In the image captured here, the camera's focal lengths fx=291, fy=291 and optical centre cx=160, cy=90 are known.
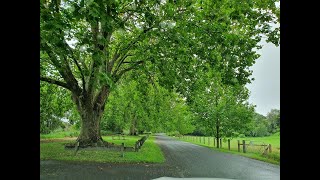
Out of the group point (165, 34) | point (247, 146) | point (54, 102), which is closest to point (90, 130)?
point (54, 102)

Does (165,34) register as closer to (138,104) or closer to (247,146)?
(247,146)

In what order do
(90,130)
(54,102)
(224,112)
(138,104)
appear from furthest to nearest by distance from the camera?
(138,104) < (224,112) < (54,102) < (90,130)

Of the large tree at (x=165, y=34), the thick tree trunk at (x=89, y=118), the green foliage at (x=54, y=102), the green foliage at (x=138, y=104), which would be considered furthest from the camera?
the green foliage at (x=138, y=104)

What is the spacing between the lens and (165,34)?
5730mm

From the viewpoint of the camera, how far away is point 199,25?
6.22 m

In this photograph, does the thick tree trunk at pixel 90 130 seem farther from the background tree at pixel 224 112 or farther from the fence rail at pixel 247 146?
Answer: the fence rail at pixel 247 146

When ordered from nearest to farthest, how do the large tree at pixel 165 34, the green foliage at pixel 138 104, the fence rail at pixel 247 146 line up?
1. the large tree at pixel 165 34
2. the fence rail at pixel 247 146
3. the green foliage at pixel 138 104

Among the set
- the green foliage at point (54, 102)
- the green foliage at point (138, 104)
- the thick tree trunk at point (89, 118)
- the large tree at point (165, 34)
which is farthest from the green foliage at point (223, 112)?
the green foliage at point (54, 102)

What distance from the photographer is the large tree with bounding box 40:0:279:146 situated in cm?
304

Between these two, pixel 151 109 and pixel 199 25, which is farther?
pixel 151 109

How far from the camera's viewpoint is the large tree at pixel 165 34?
3.04 metres
